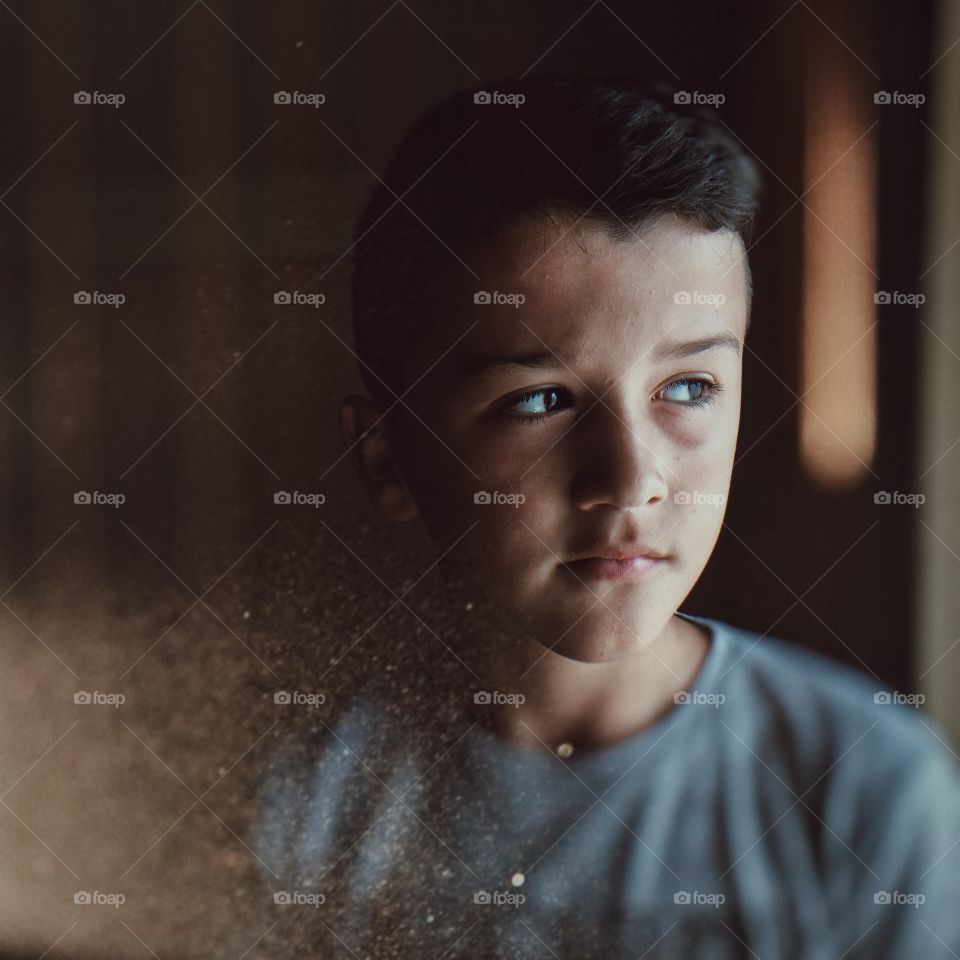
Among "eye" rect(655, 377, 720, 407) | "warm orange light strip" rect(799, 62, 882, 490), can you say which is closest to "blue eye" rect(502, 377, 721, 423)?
"eye" rect(655, 377, 720, 407)

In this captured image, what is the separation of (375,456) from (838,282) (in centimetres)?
47

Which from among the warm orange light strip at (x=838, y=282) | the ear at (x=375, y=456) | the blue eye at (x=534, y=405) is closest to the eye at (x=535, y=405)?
the blue eye at (x=534, y=405)

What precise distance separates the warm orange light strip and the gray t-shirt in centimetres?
20

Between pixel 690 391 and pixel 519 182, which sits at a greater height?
pixel 519 182

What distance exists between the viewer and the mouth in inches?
31.9

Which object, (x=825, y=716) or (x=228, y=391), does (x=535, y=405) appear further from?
(x=825, y=716)

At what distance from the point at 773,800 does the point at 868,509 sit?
0.29 m

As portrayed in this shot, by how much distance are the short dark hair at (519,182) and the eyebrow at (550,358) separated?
0.04 meters

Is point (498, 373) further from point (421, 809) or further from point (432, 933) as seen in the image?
point (432, 933)

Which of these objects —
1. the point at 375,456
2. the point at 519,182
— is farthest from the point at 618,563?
the point at 519,182

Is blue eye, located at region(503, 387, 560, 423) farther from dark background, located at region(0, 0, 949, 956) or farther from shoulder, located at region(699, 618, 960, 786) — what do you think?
shoulder, located at region(699, 618, 960, 786)

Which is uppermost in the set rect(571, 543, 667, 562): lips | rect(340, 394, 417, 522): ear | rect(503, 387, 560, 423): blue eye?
rect(503, 387, 560, 423): blue eye

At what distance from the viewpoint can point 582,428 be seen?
2.62ft

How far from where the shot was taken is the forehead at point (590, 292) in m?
0.79
